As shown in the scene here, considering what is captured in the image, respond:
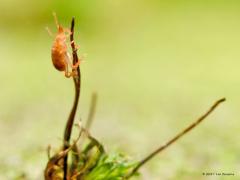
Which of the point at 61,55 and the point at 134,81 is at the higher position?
the point at 134,81

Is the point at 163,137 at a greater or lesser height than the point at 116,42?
lesser

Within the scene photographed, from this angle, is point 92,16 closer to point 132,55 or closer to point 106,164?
point 132,55

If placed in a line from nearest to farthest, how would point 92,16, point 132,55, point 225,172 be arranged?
point 225,172 → point 132,55 → point 92,16

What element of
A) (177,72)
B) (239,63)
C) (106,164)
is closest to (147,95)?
(177,72)

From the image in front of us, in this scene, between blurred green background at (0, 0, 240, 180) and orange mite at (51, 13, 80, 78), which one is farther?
blurred green background at (0, 0, 240, 180)

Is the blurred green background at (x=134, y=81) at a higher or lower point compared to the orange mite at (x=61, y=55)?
higher

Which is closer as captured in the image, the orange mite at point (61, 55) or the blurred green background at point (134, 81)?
the orange mite at point (61, 55)

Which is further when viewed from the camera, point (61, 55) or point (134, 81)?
point (134, 81)

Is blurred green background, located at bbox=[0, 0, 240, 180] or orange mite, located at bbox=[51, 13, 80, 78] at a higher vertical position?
blurred green background, located at bbox=[0, 0, 240, 180]
